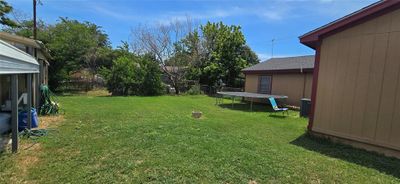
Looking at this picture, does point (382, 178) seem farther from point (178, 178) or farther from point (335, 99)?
point (178, 178)

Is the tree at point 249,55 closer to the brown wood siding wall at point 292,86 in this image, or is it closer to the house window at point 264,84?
the house window at point 264,84

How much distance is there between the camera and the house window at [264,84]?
1426 cm

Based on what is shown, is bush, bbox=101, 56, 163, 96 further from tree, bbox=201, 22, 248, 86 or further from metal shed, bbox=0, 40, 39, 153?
metal shed, bbox=0, 40, 39, 153

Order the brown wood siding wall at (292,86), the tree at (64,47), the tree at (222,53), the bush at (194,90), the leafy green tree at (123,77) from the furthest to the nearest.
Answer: the tree at (222,53) < the bush at (194,90) < the tree at (64,47) < the leafy green tree at (123,77) < the brown wood siding wall at (292,86)

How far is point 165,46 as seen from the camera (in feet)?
64.7

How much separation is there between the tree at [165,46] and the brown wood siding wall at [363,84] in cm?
1516

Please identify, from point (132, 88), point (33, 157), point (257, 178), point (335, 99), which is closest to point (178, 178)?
point (257, 178)

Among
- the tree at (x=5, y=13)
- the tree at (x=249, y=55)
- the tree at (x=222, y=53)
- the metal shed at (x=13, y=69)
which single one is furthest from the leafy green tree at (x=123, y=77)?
the metal shed at (x=13, y=69)

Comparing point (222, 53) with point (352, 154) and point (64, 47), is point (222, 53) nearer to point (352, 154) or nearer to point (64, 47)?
point (64, 47)

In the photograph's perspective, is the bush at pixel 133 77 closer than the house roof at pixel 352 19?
No

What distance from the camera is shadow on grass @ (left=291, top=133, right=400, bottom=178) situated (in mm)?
4016

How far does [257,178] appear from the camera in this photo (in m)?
3.27

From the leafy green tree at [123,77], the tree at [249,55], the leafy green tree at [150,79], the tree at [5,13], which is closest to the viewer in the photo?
the leafy green tree at [123,77]

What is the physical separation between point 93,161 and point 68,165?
358 mm
